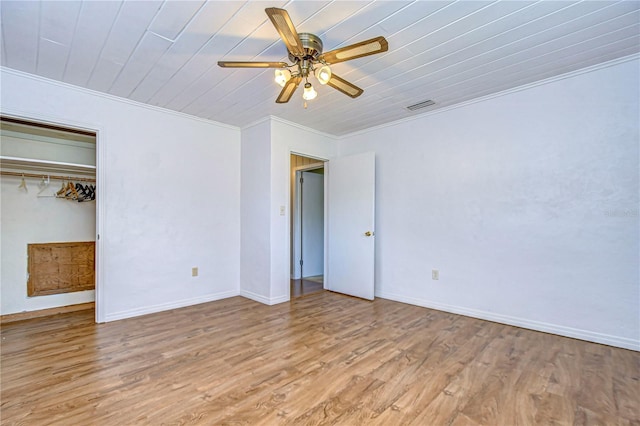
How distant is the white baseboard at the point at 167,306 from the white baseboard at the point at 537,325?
2376 millimetres

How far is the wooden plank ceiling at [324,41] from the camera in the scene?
1887mm

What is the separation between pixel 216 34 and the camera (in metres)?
2.12

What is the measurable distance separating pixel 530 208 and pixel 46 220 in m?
5.19

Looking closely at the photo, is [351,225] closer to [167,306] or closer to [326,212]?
[326,212]

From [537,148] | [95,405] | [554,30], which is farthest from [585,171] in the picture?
[95,405]

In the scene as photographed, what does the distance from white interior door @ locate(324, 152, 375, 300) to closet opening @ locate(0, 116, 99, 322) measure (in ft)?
9.64

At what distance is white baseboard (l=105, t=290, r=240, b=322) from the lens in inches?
127

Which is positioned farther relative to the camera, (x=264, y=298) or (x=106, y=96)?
(x=264, y=298)

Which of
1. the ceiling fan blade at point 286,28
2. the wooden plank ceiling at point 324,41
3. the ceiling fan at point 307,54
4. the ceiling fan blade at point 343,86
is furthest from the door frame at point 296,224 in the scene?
the ceiling fan blade at point 286,28

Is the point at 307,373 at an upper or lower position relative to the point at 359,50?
lower

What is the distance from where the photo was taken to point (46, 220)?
3.39m

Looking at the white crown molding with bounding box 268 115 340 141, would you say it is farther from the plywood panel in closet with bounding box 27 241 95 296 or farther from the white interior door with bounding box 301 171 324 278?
the plywood panel in closet with bounding box 27 241 95 296

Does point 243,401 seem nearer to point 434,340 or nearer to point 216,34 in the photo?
point 434,340

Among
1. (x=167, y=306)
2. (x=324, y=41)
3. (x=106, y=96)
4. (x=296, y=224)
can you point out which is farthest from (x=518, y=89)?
(x=167, y=306)
